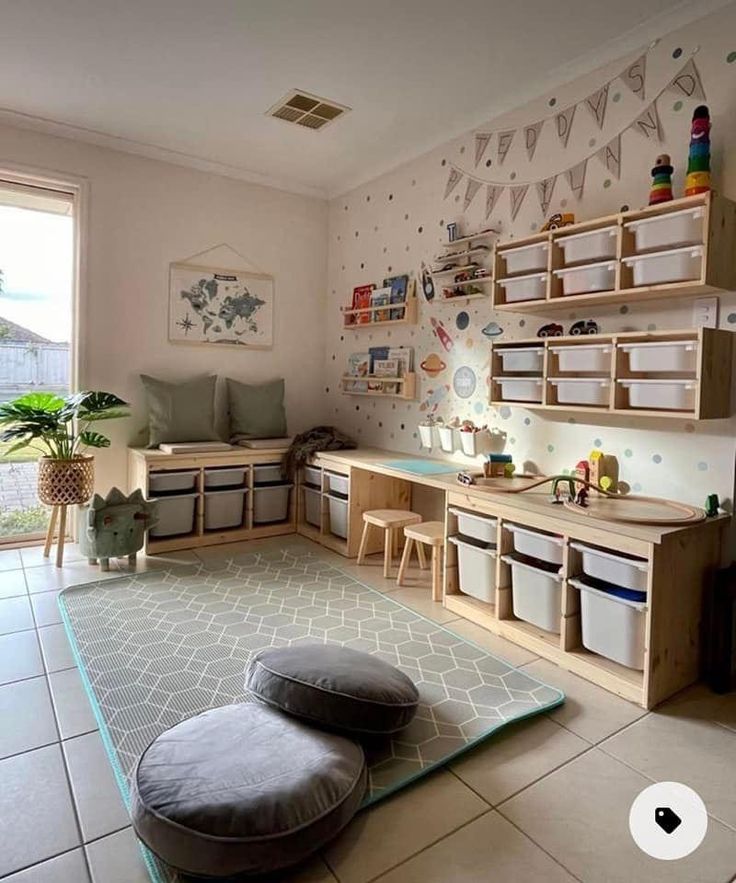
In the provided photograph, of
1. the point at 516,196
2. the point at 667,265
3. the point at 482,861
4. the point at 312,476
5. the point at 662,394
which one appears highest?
the point at 516,196

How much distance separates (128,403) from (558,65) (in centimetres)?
323

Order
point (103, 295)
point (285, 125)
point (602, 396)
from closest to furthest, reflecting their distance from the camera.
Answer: point (602, 396)
point (285, 125)
point (103, 295)

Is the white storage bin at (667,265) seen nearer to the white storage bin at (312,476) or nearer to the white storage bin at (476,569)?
the white storage bin at (476,569)

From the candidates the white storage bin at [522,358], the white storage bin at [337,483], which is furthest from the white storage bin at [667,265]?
the white storage bin at [337,483]

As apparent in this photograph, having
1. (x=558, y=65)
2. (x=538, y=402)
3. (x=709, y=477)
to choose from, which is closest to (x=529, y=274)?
(x=538, y=402)

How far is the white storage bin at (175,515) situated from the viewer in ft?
12.3

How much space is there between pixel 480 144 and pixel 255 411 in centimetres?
229

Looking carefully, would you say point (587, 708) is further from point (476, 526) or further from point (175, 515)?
point (175, 515)

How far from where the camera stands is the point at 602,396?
2.53m

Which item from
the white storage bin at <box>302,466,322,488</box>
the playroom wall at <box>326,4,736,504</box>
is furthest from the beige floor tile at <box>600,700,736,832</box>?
the white storage bin at <box>302,466,322,488</box>

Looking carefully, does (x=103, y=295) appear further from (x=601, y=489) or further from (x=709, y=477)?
(x=709, y=477)

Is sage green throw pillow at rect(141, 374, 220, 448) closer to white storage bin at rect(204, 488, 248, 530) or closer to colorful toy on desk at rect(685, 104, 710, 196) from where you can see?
white storage bin at rect(204, 488, 248, 530)

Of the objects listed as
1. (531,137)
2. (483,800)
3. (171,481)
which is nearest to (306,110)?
(531,137)

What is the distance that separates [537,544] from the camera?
98.1 inches
